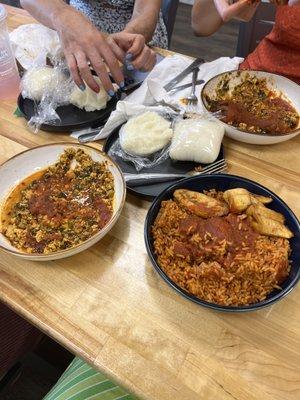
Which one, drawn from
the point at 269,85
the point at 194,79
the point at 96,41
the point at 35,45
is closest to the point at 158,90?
the point at 194,79

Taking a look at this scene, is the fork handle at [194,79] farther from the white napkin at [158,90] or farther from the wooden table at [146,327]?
the wooden table at [146,327]

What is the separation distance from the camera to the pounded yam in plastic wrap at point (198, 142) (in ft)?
3.26

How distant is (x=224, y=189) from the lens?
92cm

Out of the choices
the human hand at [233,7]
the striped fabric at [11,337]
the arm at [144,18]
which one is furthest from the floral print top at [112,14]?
the striped fabric at [11,337]

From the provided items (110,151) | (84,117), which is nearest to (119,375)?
(110,151)

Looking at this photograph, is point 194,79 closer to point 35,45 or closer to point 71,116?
point 71,116

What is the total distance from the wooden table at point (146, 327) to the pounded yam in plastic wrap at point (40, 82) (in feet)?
1.91

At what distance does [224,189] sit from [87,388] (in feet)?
2.00

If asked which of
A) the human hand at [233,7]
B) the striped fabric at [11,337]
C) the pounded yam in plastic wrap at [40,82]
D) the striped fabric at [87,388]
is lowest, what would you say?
the striped fabric at [11,337]

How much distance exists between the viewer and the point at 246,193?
33.5 inches

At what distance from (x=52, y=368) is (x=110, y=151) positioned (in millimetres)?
907

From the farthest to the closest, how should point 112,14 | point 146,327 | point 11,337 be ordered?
point 112,14, point 11,337, point 146,327

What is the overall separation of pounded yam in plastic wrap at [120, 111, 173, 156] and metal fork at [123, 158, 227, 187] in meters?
0.08

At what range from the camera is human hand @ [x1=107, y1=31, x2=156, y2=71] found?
4.18 ft
